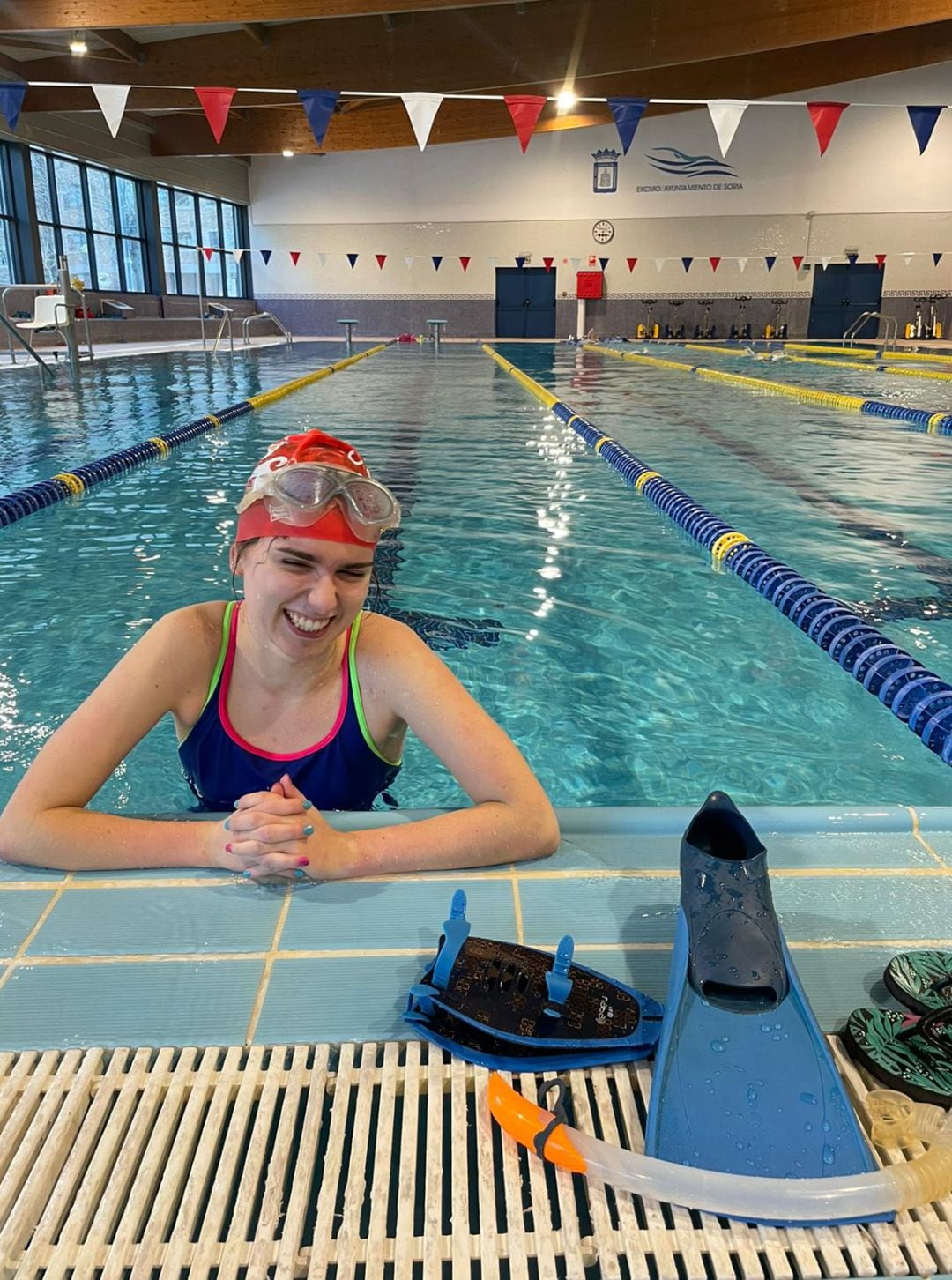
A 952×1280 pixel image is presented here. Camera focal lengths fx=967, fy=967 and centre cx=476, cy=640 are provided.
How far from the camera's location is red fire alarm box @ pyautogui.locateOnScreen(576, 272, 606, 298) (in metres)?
24.7

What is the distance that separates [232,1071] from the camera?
1.23m

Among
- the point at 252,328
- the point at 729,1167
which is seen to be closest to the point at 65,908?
the point at 729,1167

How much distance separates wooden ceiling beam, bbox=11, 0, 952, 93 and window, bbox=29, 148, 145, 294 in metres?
2.38

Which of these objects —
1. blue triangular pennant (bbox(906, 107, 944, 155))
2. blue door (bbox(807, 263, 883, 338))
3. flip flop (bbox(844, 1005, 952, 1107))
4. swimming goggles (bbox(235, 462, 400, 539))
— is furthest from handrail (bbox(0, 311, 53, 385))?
blue door (bbox(807, 263, 883, 338))

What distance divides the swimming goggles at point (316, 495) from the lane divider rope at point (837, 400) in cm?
805

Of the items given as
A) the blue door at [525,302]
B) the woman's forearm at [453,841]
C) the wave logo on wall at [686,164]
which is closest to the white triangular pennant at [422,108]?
the woman's forearm at [453,841]

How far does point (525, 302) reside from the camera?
84.5ft

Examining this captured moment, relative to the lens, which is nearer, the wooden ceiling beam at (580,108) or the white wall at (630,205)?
the wooden ceiling beam at (580,108)

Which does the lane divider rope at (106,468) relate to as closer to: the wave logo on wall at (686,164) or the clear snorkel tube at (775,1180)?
the clear snorkel tube at (775,1180)

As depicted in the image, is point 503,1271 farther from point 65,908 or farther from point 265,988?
point 65,908

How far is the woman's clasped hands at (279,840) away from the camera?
1486mm

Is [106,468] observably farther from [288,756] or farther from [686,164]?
[686,164]

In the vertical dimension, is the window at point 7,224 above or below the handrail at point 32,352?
above

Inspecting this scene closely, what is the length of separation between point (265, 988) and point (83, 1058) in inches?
9.8
